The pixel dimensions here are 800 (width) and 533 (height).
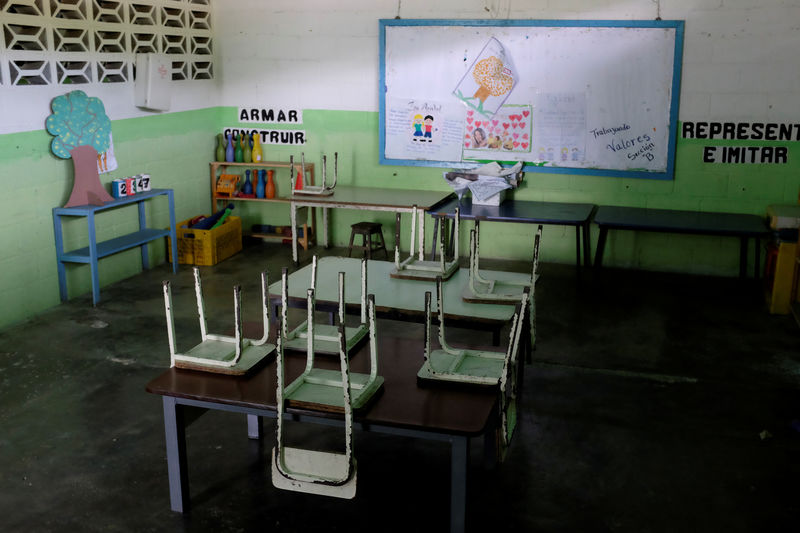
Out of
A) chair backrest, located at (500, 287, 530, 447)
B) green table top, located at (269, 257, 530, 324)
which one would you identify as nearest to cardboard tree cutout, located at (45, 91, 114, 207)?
green table top, located at (269, 257, 530, 324)

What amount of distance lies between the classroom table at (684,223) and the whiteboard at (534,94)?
17.3 inches

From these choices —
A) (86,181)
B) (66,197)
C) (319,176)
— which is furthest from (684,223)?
(66,197)

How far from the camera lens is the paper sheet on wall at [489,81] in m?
7.70

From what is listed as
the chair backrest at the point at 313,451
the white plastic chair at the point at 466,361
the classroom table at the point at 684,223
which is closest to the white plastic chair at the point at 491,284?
the white plastic chair at the point at 466,361

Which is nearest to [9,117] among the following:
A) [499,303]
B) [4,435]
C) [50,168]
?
[50,168]

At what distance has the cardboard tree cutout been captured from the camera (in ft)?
20.9

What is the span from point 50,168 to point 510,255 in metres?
4.30

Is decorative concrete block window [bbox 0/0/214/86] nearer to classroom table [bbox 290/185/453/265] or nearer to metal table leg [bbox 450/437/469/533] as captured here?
classroom table [bbox 290/185/453/265]

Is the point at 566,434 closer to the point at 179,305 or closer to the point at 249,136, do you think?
the point at 179,305

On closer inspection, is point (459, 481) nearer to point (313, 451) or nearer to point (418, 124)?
point (313, 451)

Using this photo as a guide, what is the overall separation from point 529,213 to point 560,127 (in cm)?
106

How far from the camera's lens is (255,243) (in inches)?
341

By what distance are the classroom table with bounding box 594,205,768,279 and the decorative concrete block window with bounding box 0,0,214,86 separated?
171 inches

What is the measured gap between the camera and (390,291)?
4.59 metres
